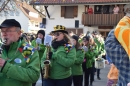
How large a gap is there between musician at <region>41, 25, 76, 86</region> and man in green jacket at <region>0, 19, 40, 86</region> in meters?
1.85

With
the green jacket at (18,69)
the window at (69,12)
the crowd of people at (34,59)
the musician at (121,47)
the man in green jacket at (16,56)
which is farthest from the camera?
the window at (69,12)

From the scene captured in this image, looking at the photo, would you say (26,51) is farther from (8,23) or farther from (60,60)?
(60,60)

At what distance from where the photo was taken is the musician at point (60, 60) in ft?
16.7

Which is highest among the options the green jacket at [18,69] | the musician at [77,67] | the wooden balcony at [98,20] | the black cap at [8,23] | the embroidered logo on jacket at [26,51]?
the wooden balcony at [98,20]

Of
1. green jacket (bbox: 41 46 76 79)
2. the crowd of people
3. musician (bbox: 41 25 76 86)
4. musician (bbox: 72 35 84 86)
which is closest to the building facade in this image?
musician (bbox: 72 35 84 86)

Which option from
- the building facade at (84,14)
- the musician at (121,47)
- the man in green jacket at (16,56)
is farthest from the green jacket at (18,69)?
the building facade at (84,14)

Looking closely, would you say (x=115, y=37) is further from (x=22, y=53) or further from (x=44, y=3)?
(x=44, y=3)

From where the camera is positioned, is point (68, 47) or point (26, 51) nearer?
point (26, 51)

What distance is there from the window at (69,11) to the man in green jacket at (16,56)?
24.4 meters

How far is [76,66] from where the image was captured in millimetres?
6820

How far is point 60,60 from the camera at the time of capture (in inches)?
201

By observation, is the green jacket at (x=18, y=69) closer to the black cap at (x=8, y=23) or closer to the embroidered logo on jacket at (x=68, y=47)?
the black cap at (x=8, y=23)

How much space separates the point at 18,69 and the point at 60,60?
2.13m

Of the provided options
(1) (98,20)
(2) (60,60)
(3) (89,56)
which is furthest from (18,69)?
(1) (98,20)
